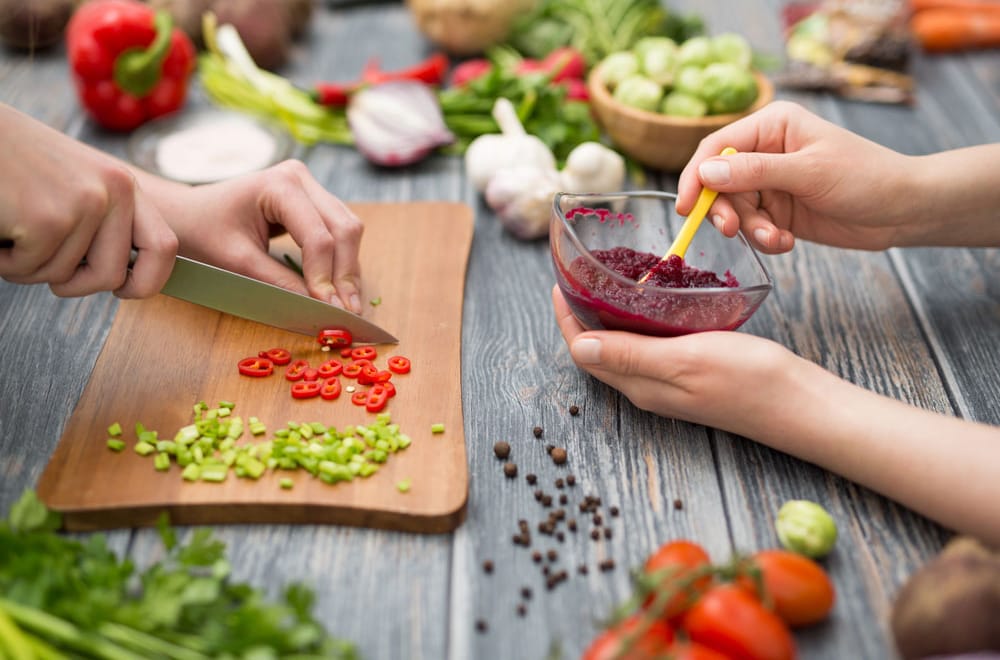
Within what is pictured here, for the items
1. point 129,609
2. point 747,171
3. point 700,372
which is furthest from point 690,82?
point 129,609

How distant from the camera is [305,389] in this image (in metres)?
1.79

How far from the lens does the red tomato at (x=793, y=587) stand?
4.45 ft

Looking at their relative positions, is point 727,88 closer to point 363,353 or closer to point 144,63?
point 363,353

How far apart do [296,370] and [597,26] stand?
194 centimetres

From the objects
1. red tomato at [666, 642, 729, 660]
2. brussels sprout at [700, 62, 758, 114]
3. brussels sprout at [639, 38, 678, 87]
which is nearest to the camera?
red tomato at [666, 642, 729, 660]

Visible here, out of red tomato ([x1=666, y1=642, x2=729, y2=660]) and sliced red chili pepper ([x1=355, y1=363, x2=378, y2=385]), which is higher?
red tomato ([x1=666, y1=642, x2=729, y2=660])

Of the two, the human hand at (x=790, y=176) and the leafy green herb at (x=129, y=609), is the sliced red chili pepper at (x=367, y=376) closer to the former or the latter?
the leafy green herb at (x=129, y=609)

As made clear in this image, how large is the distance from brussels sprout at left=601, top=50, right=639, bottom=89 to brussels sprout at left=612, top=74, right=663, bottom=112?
7 cm

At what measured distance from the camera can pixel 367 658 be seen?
1.37 meters

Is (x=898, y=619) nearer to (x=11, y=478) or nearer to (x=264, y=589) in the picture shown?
(x=264, y=589)

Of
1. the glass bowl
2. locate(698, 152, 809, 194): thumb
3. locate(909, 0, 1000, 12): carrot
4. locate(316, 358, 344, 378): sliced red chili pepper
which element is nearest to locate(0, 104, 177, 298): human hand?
locate(316, 358, 344, 378): sliced red chili pepper

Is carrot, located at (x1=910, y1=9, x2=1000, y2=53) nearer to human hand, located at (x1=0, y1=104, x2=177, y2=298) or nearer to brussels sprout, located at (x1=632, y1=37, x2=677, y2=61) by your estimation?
brussels sprout, located at (x1=632, y1=37, x2=677, y2=61)

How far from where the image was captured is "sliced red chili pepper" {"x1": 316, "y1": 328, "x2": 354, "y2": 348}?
193 cm

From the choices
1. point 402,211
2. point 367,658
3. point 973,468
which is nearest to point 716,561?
point 973,468
